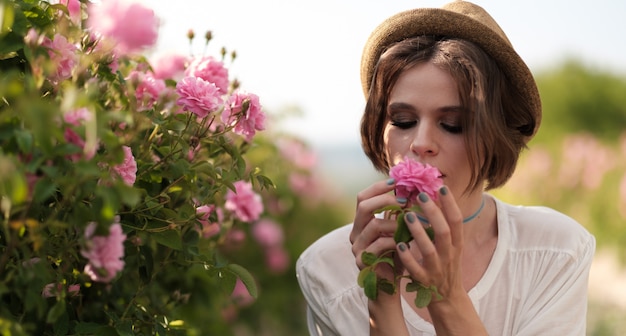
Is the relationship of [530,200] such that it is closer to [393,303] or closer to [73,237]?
[393,303]

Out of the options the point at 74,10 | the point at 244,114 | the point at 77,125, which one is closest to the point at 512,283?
the point at 244,114

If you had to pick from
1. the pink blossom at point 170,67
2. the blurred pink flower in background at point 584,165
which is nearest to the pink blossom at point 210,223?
the pink blossom at point 170,67

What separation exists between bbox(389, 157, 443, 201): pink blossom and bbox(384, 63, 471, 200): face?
0.37m

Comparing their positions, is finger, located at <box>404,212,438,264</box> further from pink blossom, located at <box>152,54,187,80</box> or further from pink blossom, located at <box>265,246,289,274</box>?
pink blossom, located at <box>265,246,289,274</box>

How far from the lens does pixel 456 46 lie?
2.13m

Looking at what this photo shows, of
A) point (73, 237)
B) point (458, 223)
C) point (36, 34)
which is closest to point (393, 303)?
point (458, 223)

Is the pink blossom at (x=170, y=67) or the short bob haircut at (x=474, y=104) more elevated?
the short bob haircut at (x=474, y=104)

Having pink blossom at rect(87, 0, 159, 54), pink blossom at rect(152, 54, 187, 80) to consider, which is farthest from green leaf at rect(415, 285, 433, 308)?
pink blossom at rect(152, 54, 187, 80)

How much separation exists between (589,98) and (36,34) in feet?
36.9

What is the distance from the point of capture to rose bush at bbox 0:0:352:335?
1.14 meters

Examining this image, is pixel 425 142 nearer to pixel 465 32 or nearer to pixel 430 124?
pixel 430 124

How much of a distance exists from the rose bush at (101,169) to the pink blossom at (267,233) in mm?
2095

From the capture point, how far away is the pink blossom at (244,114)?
5.73 feet

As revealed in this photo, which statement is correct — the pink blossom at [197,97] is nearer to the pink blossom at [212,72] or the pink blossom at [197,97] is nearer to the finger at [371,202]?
the pink blossom at [212,72]
